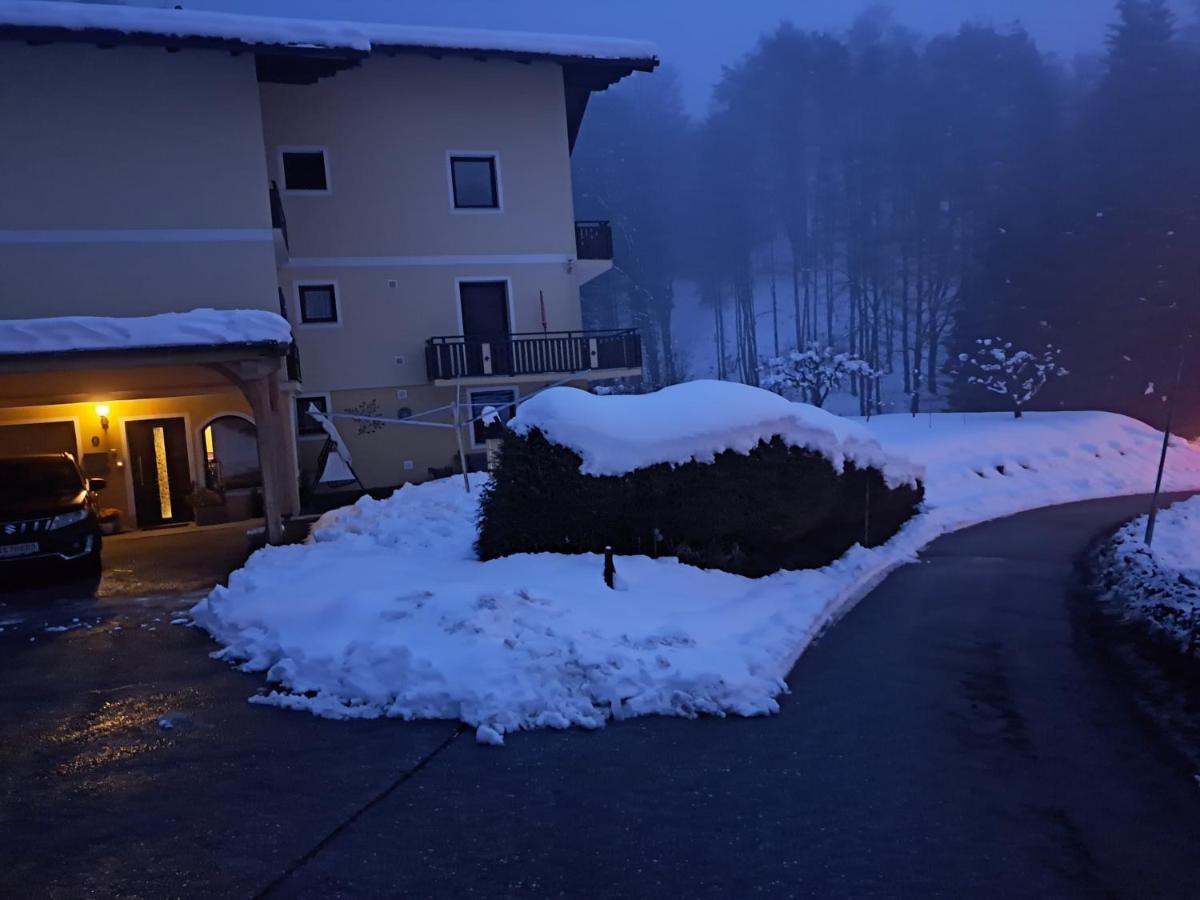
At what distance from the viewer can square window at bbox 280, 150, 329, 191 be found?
20.5 m

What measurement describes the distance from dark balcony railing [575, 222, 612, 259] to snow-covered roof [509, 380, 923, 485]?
13963 millimetres

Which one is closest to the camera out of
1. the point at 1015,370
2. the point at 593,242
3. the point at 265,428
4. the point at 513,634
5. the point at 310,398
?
the point at 513,634

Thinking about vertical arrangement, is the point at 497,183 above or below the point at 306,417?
above

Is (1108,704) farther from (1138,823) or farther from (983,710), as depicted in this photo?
(1138,823)

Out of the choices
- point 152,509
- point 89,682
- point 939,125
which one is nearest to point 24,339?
point 89,682

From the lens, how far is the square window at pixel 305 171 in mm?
20516

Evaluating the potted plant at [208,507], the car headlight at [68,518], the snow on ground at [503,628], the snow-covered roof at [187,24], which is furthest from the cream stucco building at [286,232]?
the snow on ground at [503,628]

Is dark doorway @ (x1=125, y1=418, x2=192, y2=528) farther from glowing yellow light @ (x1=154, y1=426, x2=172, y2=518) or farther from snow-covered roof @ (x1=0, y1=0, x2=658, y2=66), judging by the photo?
snow-covered roof @ (x1=0, y1=0, x2=658, y2=66)

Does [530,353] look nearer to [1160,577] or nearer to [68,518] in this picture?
[68,518]

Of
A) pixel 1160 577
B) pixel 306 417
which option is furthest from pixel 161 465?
pixel 1160 577

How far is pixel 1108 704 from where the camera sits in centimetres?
593

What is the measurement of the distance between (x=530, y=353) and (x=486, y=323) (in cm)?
142

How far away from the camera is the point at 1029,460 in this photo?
75.5ft

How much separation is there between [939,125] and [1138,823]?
6821 cm
